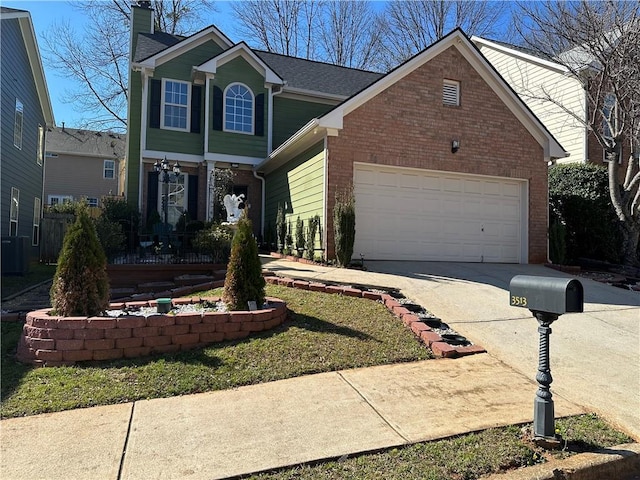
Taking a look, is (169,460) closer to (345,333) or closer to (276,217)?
(345,333)

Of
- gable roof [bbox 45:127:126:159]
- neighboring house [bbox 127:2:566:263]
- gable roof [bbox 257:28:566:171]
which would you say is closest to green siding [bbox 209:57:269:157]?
neighboring house [bbox 127:2:566:263]

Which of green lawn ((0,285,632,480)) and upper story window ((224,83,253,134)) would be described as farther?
upper story window ((224,83,253,134))

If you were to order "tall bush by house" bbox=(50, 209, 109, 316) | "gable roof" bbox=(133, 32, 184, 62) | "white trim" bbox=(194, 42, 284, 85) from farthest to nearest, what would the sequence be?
"gable roof" bbox=(133, 32, 184, 62), "white trim" bbox=(194, 42, 284, 85), "tall bush by house" bbox=(50, 209, 109, 316)

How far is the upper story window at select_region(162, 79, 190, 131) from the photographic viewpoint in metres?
15.2

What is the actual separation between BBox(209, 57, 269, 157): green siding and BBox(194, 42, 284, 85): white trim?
0.41 ft

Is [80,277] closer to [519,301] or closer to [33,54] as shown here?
[519,301]

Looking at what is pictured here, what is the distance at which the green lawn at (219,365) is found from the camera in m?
4.15

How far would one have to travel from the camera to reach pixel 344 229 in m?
9.82

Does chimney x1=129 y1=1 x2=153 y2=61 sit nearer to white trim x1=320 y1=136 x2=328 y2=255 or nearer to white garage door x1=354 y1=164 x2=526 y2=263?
white trim x1=320 y1=136 x2=328 y2=255

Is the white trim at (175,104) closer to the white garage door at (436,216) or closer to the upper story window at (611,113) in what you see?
the white garage door at (436,216)

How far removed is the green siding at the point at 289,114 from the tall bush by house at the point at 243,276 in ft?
35.1

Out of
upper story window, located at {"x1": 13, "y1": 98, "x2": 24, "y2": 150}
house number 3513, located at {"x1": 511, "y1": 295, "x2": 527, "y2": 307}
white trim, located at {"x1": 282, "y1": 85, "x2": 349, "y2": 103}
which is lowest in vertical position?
house number 3513, located at {"x1": 511, "y1": 295, "x2": 527, "y2": 307}

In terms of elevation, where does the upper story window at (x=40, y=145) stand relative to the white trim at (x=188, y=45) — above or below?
below

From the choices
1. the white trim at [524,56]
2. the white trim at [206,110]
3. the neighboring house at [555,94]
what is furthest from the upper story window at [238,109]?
the white trim at [524,56]
